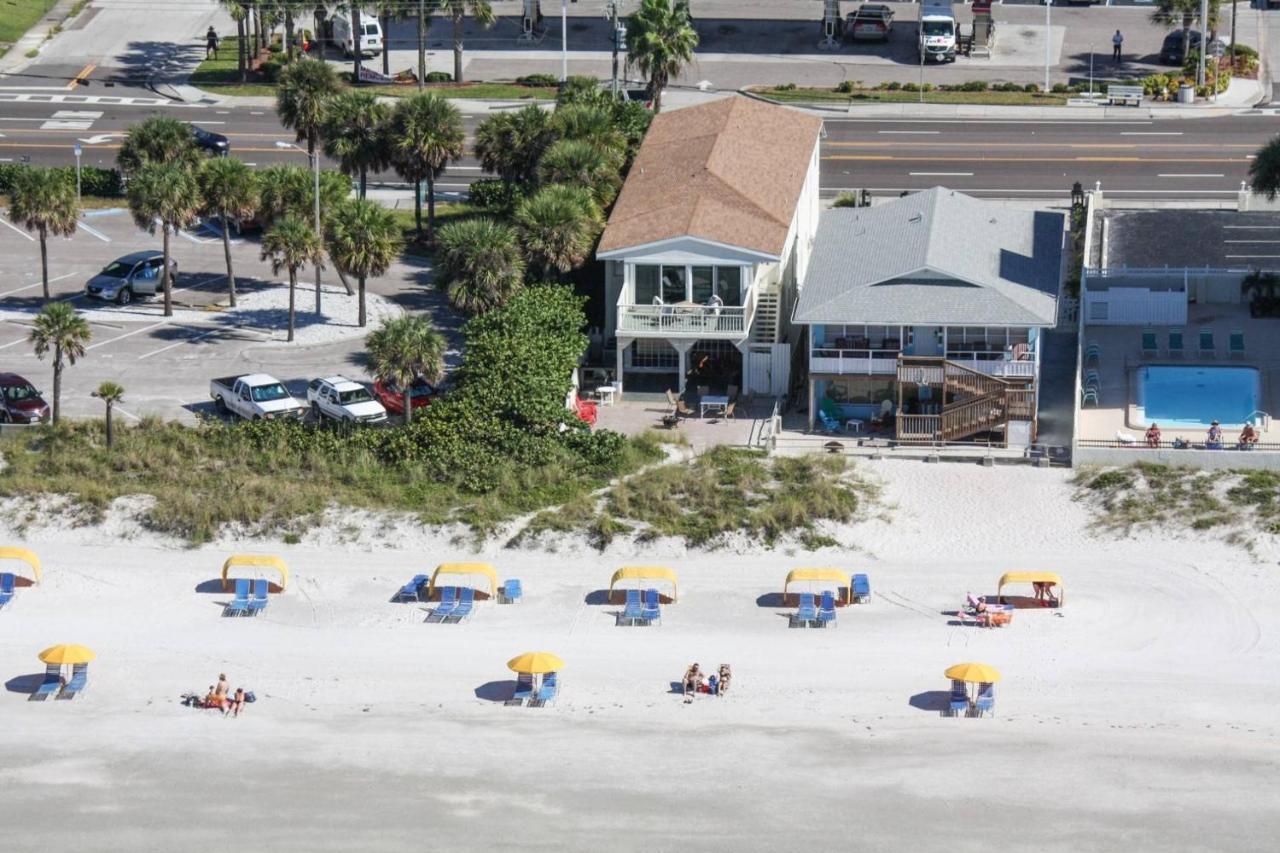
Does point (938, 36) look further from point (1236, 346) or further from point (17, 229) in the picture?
point (17, 229)

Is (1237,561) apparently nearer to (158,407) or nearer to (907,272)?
(907,272)

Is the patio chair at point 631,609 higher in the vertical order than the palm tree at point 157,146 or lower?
lower

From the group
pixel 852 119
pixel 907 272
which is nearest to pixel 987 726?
pixel 907 272

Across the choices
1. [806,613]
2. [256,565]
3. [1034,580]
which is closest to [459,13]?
[256,565]

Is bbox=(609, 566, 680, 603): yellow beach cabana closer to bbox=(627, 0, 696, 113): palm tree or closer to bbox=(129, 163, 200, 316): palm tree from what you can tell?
bbox=(129, 163, 200, 316): palm tree

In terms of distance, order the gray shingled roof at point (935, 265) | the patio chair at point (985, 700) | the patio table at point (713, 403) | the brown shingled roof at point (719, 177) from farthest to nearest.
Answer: the brown shingled roof at point (719, 177) < the patio table at point (713, 403) < the gray shingled roof at point (935, 265) < the patio chair at point (985, 700)

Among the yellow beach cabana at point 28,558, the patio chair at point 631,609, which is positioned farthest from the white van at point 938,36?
the yellow beach cabana at point 28,558

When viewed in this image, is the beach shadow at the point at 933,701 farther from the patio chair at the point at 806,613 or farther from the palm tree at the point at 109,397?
the palm tree at the point at 109,397
